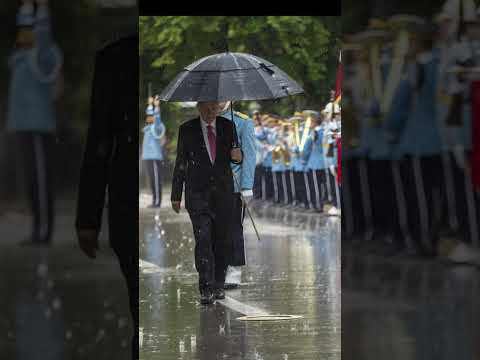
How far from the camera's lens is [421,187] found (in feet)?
16.6

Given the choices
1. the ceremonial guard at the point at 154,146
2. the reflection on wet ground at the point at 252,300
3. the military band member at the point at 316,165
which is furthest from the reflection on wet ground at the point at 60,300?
the military band member at the point at 316,165

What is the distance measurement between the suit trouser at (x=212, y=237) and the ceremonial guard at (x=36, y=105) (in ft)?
18.5

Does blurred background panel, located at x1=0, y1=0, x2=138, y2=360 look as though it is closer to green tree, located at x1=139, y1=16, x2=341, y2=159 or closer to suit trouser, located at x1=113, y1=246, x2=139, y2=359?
suit trouser, located at x1=113, y1=246, x2=139, y2=359

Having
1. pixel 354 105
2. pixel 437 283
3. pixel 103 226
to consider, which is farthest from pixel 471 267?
pixel 103 226

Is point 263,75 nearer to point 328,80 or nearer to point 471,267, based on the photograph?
point 328,80

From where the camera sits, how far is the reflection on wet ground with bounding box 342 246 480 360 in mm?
5031

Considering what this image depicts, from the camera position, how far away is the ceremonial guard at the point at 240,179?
443 inches

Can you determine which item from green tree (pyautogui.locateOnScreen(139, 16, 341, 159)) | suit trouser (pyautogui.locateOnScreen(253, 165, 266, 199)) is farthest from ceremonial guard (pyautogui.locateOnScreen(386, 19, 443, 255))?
suit trouser (pyautogui.locateOnScreen(253, 165, 266, 199))

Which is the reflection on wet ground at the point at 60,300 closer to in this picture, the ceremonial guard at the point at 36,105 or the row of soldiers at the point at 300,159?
the ceremonial guard at the point at 36,105

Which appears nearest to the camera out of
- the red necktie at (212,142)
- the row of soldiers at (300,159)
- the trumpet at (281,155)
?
the red necktie at (212,142)

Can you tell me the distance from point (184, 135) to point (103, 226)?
5.84 m

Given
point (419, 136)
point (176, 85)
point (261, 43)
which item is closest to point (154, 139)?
point (261, 43)

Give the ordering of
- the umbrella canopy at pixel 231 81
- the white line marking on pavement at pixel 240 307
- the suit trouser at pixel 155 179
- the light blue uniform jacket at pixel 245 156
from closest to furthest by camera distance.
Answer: the white line marking on pavement at pixel 240 307 < the light blue uniform jacket at pixel 245 156 < the umbrella canopy at pixel 231 81 < the suit trouser at pixel 155 179

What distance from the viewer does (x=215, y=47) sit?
14.3 meters
